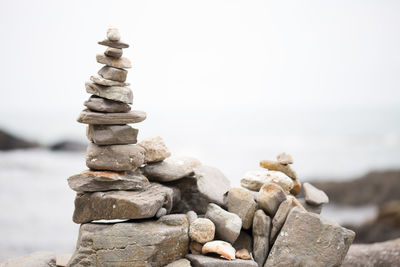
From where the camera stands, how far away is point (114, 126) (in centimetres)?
669

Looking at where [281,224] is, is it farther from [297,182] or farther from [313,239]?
[297,182]

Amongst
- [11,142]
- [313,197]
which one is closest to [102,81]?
[313,197]

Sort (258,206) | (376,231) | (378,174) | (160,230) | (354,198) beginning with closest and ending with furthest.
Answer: (160,230)
(258,206)
(376,231)
(354,198)
(378,174)

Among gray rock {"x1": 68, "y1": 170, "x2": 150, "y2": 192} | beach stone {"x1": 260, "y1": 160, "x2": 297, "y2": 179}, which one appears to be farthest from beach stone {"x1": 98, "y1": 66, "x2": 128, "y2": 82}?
beach stone {"x1": 260, "y1": 160, "x2": 297, "y2": 179}

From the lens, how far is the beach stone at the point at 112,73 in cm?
654

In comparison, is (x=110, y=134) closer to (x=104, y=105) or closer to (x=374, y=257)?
(x=104, y=105)

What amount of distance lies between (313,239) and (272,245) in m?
0.78

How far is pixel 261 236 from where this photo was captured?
6.96m

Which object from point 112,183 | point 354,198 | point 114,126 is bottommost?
point 354,198

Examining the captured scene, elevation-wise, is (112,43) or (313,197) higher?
(112,43)

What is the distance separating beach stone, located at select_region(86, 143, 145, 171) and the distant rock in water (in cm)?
1354

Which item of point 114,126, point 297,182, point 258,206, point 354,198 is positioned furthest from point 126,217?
point 354,198

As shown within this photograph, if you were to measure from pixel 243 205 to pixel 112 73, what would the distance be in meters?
3.48

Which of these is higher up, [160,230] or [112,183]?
[112,183]
